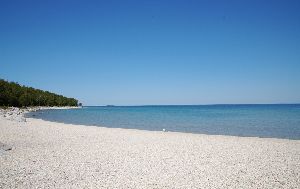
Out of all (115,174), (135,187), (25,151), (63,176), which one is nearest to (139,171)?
(115,174)

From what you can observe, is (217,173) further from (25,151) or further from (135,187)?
(25,151)

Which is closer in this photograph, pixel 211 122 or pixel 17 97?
pixel 211 122

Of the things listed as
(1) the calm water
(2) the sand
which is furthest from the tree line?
(2) the sand

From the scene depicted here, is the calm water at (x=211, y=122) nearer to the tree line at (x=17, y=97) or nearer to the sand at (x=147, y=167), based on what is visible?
the sand at (x=147, y=167)

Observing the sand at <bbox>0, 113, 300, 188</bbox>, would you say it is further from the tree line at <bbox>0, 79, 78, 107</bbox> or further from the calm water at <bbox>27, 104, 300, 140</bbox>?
the tree line at <bbox>0, 79, 78, 107</bbox>

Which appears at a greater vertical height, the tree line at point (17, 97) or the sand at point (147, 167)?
the tree line at point (17, 97)

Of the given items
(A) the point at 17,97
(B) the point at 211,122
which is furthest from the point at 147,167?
(A) the point at 17,97

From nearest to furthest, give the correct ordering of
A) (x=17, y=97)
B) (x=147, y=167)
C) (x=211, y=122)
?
1. (x=147, y=167)
2. (x=211, y=122)
3. (x=17, y=97)

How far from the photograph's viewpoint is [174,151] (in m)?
15.1

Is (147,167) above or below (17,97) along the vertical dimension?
below

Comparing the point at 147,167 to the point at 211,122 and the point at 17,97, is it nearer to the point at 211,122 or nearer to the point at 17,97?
the point at 211,122

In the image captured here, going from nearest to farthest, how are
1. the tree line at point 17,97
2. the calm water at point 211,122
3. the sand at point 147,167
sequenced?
the sand at point 147,167 → the calm water at point 211,122 → the tree line at point 17,97

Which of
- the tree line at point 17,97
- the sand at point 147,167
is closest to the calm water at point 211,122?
the sand at point 147,167

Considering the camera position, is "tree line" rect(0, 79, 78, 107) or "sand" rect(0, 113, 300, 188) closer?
"sand" rect(0, 113, 300, 188)
